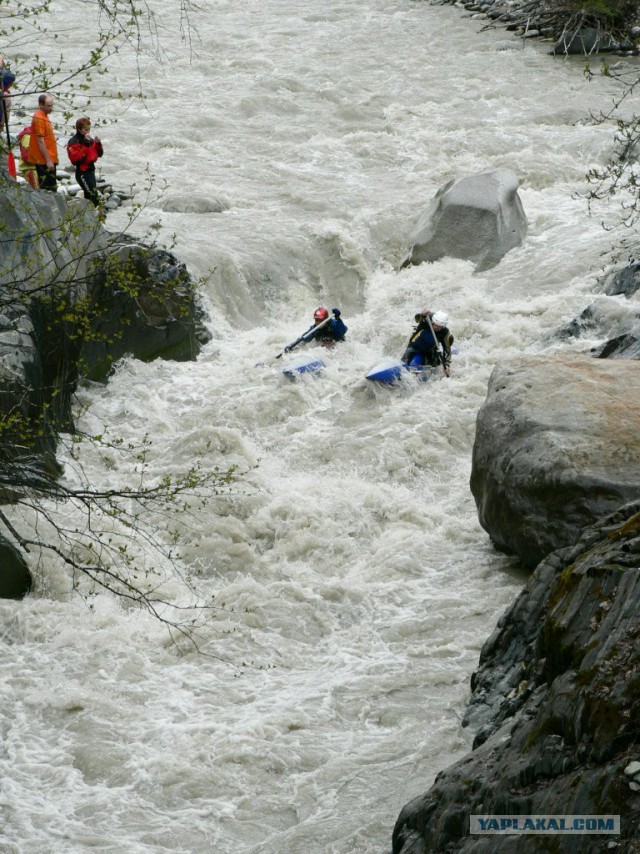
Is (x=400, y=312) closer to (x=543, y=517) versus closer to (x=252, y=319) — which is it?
(x=252, y=319)

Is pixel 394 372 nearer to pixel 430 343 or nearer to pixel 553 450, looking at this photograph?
pixel 430 343

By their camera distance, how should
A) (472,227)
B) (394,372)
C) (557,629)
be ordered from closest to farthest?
1. (557,629)
2. (394,372)
3. (472,227)

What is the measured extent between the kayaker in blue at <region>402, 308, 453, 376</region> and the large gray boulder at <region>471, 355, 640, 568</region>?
9.06ft

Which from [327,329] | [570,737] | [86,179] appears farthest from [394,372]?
[570,737]

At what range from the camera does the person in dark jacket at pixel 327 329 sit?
12.5 metres

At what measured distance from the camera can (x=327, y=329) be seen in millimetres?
12578

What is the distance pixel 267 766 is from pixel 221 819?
0.50m

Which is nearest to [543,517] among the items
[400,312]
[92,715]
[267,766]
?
[267,766]

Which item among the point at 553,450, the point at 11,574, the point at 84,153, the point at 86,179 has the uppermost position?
the point at 84,153

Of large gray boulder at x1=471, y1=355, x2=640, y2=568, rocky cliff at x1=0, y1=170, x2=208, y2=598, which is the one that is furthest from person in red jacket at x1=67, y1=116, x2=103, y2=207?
large gray boulder at x1=471, y1=355, x2=640, y2=568

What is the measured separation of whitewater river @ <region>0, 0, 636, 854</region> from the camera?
6379 mm

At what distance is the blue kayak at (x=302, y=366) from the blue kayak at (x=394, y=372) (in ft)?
2.42

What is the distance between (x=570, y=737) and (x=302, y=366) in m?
8.11

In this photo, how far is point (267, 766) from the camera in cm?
650
